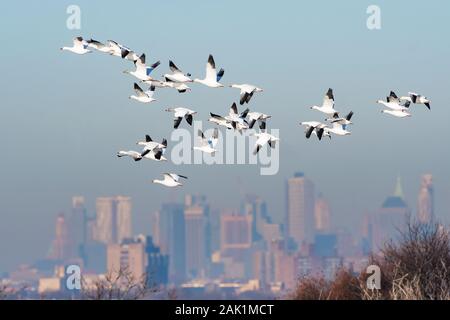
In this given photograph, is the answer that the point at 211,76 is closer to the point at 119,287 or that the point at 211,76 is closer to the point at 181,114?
the point at 181,114

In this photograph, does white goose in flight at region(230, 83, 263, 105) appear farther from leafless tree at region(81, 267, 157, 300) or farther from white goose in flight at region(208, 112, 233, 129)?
leafless tree at region(81, 267, 157, 300)

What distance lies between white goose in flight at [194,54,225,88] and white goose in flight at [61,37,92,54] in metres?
4.54

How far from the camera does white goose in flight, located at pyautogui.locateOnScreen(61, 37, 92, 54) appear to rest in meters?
44.5

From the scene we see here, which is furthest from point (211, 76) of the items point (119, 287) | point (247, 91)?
point (119, 287)

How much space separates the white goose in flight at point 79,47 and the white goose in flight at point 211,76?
454 centimetres

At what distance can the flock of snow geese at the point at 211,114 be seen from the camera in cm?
4191

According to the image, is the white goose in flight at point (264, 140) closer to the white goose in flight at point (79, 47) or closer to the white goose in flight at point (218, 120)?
the white goose in flight at point (218, 120)

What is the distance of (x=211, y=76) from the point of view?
136 feet

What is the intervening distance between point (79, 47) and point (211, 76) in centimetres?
537
